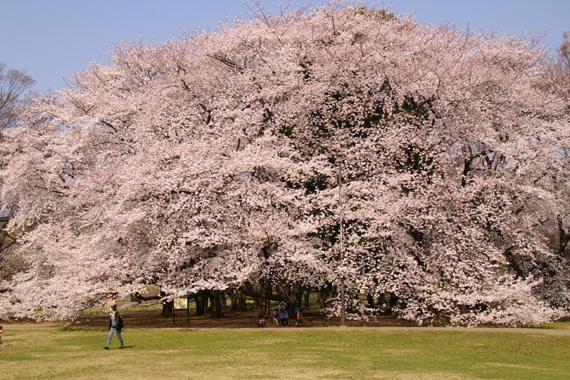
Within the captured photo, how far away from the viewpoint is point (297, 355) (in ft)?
75.4

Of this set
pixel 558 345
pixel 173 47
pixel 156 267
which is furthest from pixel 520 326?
pixel 173 47

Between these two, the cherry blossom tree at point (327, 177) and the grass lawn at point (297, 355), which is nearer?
the grass lawn at point (297, 355)

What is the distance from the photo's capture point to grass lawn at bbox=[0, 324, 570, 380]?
1909 centimetres

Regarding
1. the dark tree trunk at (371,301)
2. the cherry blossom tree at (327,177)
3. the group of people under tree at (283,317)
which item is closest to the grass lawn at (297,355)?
the group of people under tree at (283,317)

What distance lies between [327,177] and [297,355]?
16099 millimetres

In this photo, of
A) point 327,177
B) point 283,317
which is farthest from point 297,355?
point 327,177

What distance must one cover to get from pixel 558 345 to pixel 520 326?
28.8 ft

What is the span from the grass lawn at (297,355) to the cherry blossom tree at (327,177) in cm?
510

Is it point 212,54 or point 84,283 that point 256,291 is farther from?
point 212,54

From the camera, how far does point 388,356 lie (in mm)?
22625

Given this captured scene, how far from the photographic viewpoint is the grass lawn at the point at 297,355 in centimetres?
1909

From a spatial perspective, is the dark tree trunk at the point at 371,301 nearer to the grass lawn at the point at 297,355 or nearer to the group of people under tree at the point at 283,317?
the group of people under tree at the point at 283,317

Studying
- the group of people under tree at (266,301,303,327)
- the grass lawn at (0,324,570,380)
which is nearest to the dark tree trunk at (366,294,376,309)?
the group of people under tree at (266,301,303,327)

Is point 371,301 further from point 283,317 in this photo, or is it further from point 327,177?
point 327,177
